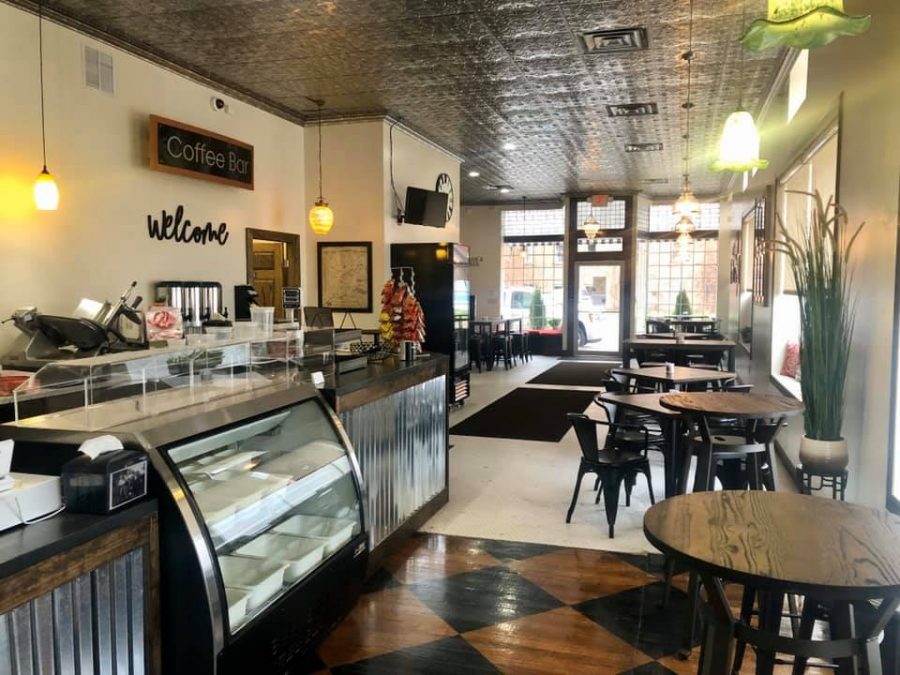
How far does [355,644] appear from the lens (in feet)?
Result: 9.87

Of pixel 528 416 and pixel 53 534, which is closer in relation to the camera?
pixel 53 534

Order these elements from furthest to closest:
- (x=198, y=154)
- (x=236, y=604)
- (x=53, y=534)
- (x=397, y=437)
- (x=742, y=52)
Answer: (x=198, y=154) → (x=742, y=52) → (x=397, y=437) → (x=236, y=604) → (x=53, y=534)

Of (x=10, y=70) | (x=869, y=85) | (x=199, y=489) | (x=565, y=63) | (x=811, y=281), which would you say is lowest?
(x=199, y=489)

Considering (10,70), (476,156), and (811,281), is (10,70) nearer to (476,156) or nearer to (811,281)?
(811,281)

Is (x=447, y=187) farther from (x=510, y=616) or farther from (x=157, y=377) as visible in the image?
(x=157, y=377)

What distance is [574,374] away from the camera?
12.5 metres

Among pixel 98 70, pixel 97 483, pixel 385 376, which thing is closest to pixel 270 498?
pixel 97 483

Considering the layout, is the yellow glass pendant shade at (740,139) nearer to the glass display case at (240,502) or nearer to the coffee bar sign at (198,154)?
the glass display case at (240,502)

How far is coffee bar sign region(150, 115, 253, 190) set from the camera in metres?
5.90

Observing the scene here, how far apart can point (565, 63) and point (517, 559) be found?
14.4ft

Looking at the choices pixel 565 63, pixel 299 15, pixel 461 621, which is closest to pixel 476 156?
pixel 565 63

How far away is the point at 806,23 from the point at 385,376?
248 cm

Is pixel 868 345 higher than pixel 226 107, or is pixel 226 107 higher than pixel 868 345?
pixel 226 107

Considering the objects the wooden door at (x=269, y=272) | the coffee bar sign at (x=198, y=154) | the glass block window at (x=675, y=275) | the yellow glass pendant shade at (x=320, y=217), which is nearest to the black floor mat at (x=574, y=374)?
the glass block window at (x=675, y=275)
